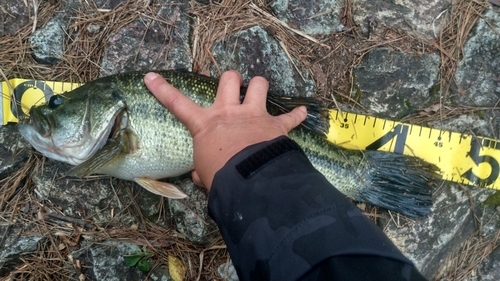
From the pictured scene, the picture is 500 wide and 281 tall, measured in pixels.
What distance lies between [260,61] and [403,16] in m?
1.45

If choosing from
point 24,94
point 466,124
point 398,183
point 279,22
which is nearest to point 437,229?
point 398,183

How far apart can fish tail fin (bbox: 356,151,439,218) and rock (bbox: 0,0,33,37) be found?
3.47 metres

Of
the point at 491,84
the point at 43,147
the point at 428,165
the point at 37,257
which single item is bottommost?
the point at 37,257

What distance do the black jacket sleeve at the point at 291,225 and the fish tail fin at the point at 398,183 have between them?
1310mm

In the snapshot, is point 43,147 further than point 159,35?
No

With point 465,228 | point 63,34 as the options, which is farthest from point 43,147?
point 465,228

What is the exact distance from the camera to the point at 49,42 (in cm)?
343

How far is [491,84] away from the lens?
3.51 m

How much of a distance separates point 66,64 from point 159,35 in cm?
91

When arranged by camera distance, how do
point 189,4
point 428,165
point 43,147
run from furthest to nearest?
point 189,4, point 428,165, point 43,147

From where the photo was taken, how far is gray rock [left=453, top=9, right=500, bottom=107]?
3498 mm

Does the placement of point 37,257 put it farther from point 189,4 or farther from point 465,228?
point 465,228

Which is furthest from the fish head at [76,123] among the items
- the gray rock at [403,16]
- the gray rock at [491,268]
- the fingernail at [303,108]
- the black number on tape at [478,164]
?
the gray rock at [491,268]

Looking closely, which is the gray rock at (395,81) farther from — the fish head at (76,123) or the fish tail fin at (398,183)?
the fish head at (76,123)
